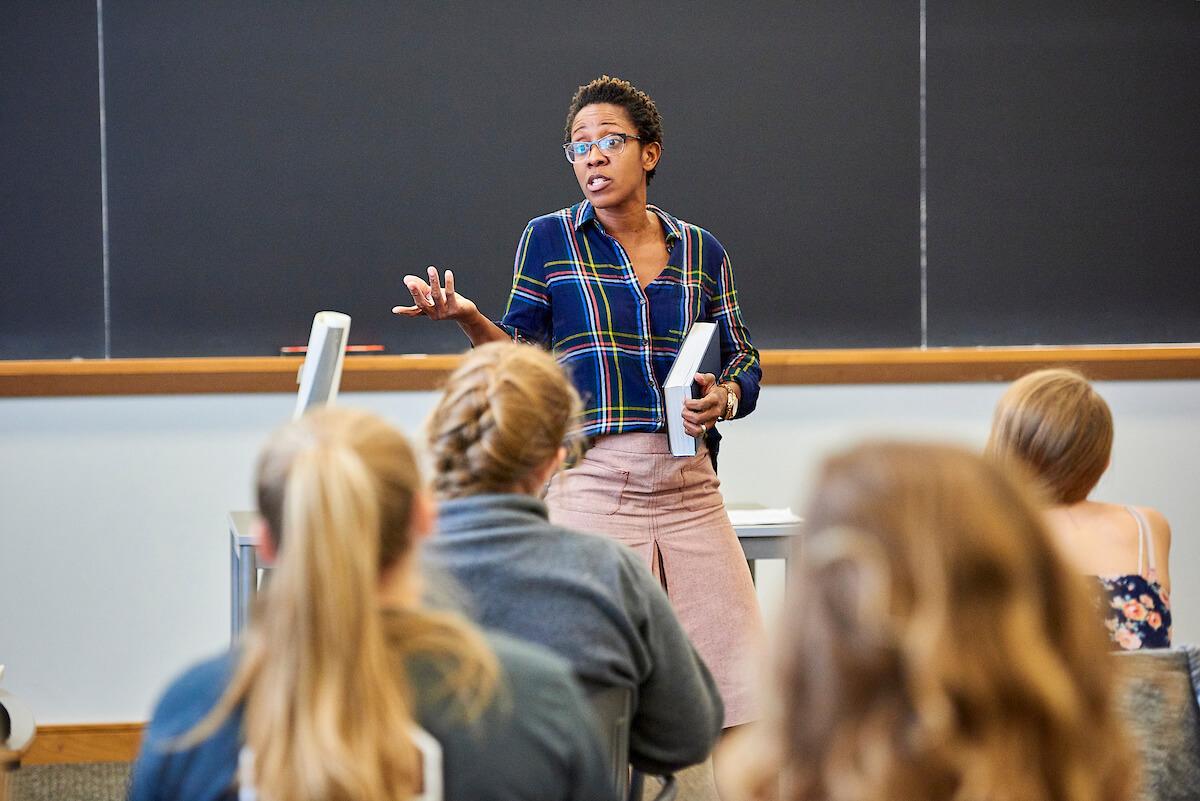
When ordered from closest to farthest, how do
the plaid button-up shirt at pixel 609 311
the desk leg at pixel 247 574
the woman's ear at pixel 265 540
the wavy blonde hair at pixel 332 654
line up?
the wavy blonde hair at pixel 332 654, the woman's ear at pixel 265 540, the plaid button-up shirt at pixel 609 311, the desk leg at pixel 247 574

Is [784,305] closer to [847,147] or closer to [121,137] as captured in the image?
[847,147]

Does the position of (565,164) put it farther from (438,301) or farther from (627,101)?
(438,301)

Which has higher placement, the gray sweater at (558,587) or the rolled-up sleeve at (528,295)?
the rolled-up sleeve at (528,295)

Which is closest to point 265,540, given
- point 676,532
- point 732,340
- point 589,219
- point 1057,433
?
point 1057,433

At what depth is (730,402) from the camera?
2553 mm

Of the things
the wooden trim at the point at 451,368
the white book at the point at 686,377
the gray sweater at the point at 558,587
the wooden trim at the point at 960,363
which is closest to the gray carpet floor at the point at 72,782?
the wooden trim at the point at 451,368

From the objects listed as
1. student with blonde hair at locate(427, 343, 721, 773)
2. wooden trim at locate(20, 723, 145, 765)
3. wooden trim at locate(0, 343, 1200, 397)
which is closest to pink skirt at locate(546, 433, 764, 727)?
student with blonde hair at locate(427, 343, 721, 773)

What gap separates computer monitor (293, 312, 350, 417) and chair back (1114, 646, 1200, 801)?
1.50 m

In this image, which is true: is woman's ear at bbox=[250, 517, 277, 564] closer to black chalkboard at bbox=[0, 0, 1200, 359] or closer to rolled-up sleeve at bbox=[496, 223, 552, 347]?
rolled-up sleeve at bbox=[496, 223, 552, 347]

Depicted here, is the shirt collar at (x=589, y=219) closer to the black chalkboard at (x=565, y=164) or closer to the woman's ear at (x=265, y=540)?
the black chalkboard at (x=565, y=164)

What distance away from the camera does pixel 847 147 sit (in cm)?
382

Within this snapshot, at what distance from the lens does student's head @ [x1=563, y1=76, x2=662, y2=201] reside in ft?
8.49

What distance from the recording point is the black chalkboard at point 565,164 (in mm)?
3537

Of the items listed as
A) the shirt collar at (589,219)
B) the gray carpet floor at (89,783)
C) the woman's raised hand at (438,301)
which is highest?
the shirt collar at (589,219)
